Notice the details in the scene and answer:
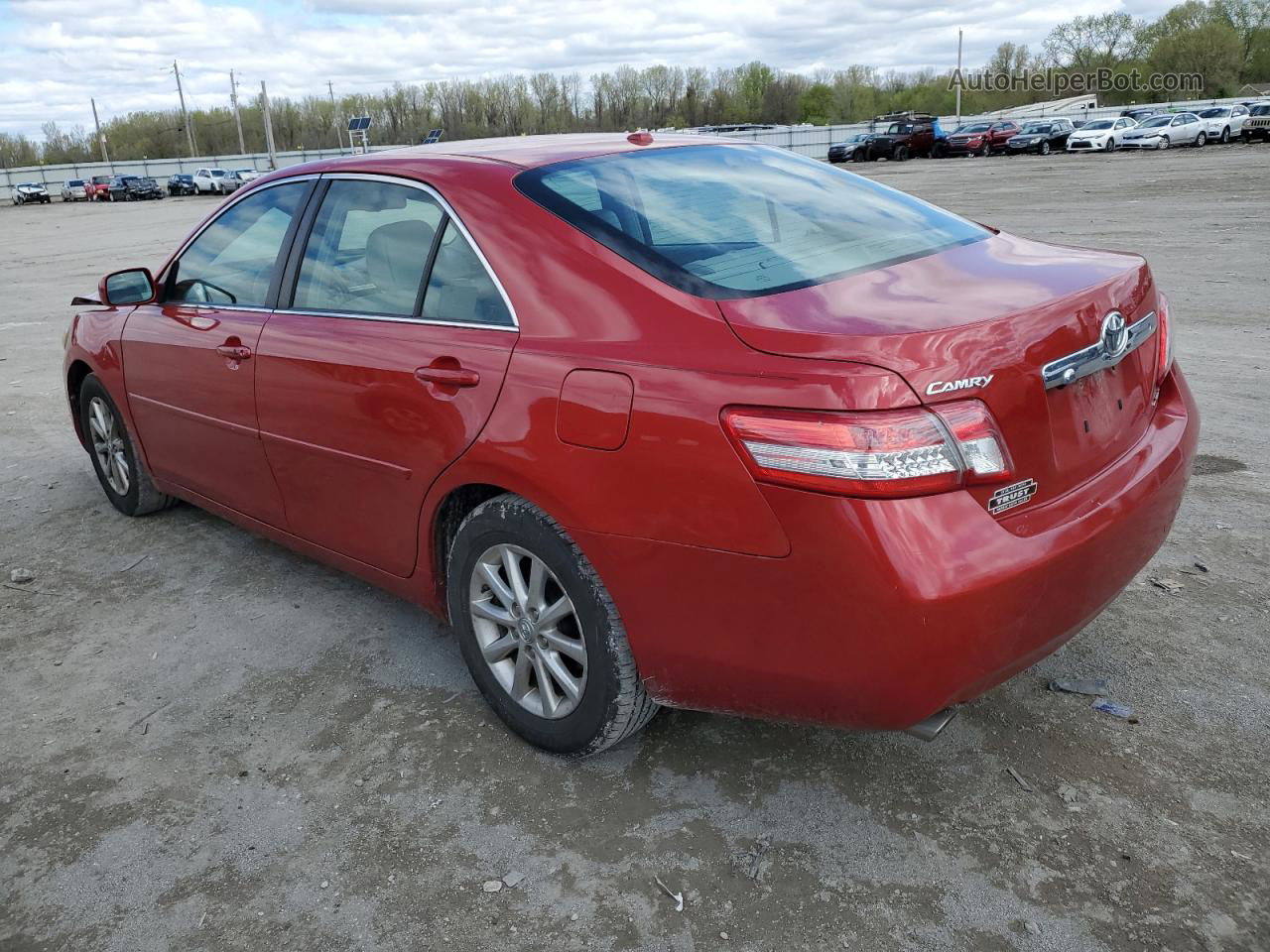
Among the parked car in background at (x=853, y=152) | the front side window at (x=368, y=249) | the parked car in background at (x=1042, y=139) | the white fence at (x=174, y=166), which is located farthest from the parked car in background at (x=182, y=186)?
the front side window at (x=368, y=249)

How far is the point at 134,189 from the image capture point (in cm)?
5881

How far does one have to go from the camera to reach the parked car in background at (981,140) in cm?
4438

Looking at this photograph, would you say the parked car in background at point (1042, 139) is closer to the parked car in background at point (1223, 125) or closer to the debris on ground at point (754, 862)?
the parked car in background at point (1223, 125)

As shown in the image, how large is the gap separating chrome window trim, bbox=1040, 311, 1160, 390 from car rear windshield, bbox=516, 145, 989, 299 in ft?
1.84

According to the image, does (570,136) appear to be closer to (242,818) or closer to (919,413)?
(919,413)

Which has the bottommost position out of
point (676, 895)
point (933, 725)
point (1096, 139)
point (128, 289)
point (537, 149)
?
point (676, 895)

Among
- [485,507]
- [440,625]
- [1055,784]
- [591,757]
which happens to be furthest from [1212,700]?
[440,625]

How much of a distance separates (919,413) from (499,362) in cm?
113

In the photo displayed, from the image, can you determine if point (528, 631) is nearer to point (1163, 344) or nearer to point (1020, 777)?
point (1020, 777)

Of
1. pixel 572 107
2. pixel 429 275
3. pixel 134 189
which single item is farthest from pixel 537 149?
pixel 572 107

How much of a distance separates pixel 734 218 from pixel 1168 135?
43.1 meters

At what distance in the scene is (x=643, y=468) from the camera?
238cm

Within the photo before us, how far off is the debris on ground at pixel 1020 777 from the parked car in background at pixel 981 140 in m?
46.1

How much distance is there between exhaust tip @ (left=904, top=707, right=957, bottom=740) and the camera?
7.62ft
